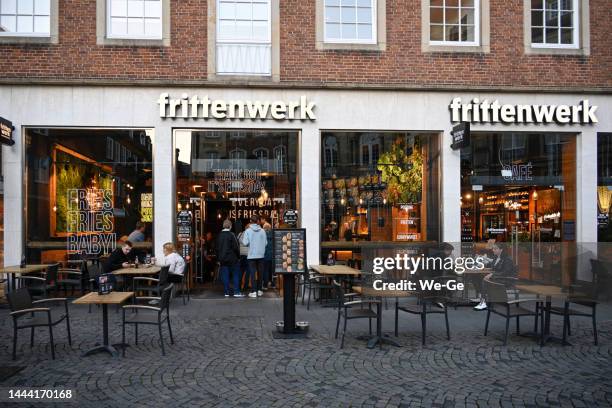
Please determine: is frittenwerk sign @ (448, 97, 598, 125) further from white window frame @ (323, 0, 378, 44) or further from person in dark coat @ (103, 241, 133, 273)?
person in dark coat @ (103, 241, 133, 273)

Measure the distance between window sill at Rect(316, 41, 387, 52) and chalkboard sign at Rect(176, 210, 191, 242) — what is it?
5080 millimetres

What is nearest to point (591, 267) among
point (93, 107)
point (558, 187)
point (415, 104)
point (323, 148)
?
point (558, 187)

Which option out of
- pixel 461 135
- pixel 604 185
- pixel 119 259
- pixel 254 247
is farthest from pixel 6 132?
pixel 604 185

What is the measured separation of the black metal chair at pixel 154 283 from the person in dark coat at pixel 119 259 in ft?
1.84

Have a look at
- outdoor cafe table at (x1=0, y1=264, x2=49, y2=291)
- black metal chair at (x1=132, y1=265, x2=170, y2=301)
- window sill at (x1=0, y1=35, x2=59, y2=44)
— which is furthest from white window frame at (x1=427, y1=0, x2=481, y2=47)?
outdoor cafe table at (x1=0, y1=264, x2=49, y2=291)

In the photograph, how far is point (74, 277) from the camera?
41.0 feet

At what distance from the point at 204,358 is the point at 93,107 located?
7395mm

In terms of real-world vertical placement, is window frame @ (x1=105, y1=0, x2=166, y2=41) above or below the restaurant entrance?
above

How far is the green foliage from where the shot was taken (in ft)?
43.4

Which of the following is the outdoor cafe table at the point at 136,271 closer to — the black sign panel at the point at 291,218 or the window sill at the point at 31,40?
the black sign panel at the point at 291,218

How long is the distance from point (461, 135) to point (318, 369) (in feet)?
24.3

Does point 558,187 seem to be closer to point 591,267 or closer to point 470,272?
point 591,267

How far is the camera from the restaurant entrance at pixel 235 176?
1270cm

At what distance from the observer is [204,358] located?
7387mm
